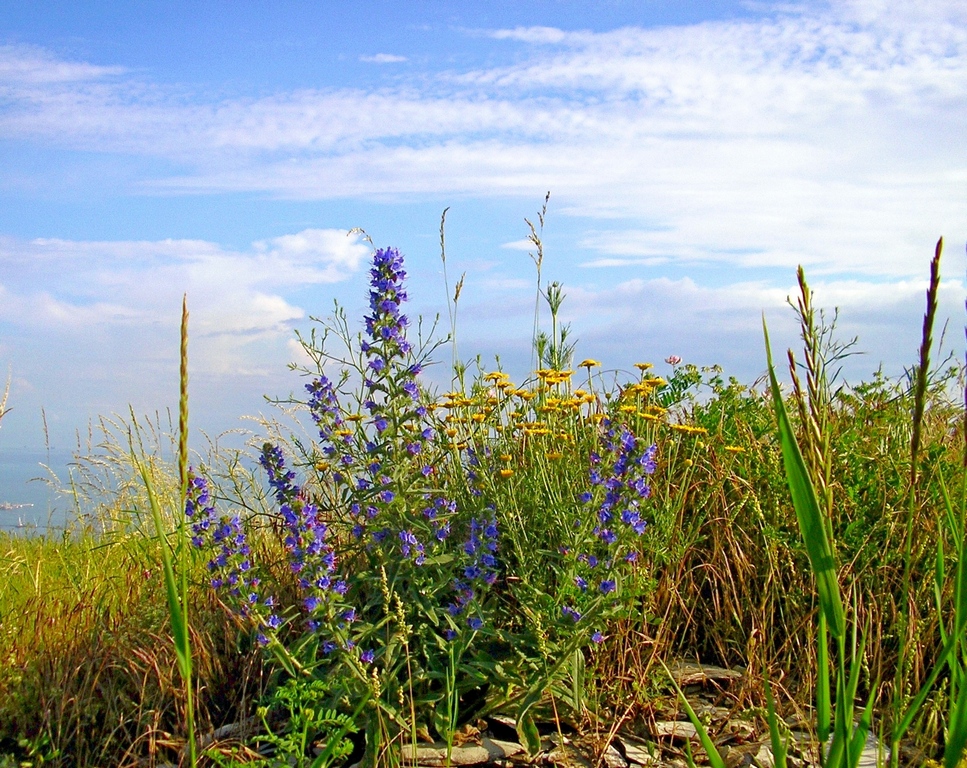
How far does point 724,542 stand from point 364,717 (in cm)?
187

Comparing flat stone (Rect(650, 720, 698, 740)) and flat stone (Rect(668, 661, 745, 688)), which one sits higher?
flat stone (Rect(668, 661, 745, 688))

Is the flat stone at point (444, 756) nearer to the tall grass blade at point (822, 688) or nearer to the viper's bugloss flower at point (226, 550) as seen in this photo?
the viper's bugloss flower at point (226, 550)

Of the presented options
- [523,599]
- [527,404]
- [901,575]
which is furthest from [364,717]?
[901,575]

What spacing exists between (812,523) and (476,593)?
2.09m

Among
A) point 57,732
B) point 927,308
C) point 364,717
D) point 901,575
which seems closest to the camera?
point 927,308

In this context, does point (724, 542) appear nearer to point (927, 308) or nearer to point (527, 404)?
point (527, 404)

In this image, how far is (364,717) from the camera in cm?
314

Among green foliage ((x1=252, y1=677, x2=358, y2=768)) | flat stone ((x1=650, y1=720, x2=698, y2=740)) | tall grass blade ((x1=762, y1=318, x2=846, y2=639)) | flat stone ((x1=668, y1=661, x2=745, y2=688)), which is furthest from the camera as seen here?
flat stone ((x1=668, y1=661, x2=745, y2=688))

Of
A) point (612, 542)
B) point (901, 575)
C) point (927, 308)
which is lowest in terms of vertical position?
point (901, 575)

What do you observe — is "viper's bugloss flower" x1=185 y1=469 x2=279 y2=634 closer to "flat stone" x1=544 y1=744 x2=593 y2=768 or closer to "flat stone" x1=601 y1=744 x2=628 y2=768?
"flat stone" x1=544 y1=744 x2=593 y2=768

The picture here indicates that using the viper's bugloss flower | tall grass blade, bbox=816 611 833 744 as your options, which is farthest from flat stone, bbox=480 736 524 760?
tall grass blade, bbox=816 611 833 744

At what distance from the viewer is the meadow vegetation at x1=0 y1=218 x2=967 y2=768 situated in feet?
10.2

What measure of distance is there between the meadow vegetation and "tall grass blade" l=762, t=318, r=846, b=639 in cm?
111

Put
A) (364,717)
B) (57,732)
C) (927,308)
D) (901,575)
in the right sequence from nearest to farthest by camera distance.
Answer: (927,308) < (364,717) < (57,732) < (901,575)
